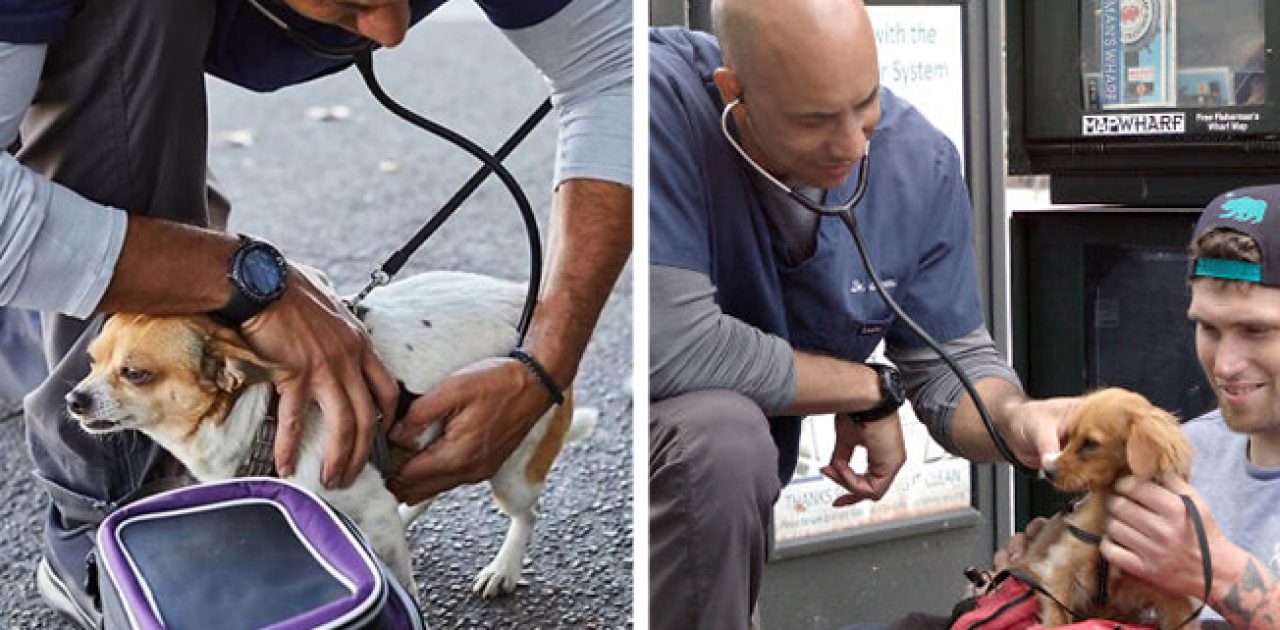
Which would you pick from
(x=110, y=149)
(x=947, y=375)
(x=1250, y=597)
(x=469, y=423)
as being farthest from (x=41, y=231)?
(x=1250, y=597)

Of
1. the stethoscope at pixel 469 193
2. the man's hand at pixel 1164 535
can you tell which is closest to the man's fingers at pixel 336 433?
the stethoscope at pixel 469 193

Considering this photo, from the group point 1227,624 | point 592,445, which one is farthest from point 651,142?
point 1227,624

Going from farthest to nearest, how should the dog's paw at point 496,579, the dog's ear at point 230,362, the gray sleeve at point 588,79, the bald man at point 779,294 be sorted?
the dog's paw at point 496,579 < the gray sleeve at point 588,79 < the dog's ear at point 230,362 < the bald man at point 779,294

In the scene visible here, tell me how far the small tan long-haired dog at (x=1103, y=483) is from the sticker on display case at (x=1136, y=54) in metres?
0.33

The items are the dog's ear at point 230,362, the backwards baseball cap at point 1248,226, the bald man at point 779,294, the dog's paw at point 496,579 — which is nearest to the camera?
the backwards baseball cap at point 1248,226

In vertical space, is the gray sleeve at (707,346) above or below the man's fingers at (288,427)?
above

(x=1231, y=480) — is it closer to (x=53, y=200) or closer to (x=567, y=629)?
(x=567, y=629)

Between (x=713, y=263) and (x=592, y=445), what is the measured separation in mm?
426

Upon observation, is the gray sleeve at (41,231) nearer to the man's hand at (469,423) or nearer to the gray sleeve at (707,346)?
the man's hand at (469,423)

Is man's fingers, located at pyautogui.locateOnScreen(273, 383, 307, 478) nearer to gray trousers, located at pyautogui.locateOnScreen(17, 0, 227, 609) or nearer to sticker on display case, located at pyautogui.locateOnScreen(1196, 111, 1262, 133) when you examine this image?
gray trousers, located at pyautogui.locateOnScreen(17, 0, 227, 609)

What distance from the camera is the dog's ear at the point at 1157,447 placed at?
1.76 m

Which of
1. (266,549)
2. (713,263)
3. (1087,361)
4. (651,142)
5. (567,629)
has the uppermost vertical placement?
(651,142)

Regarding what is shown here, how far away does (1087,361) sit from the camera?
1.88 meters

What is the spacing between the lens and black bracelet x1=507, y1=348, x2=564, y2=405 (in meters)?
2.15
